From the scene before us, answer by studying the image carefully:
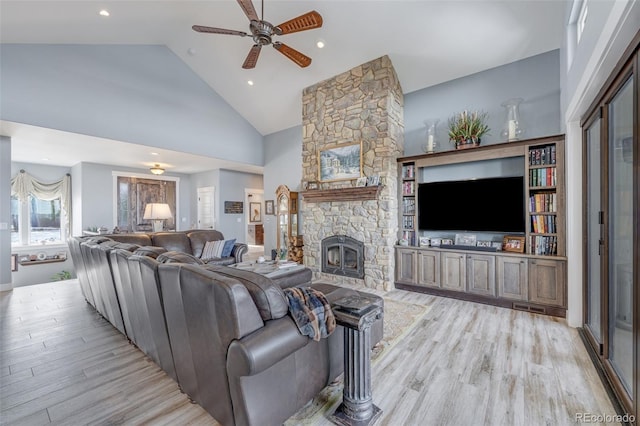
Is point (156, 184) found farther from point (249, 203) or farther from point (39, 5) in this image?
point (39, 5)

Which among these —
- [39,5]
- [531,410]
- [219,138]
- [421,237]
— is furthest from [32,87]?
[531,410]

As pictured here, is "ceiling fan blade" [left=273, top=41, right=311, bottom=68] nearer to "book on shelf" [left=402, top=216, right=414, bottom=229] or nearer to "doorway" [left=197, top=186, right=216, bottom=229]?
"book on shelf" [left=402, top=216, right=414, bottom=229]

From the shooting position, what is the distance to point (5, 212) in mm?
4617

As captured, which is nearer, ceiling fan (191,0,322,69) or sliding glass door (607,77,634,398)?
sliding glass door (607,77,634,398)

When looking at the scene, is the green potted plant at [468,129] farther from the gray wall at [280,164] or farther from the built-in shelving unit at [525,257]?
the gray wall at [280,164]

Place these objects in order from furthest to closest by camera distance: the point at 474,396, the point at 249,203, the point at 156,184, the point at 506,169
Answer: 1. the point at 249,203
2. the point at 156,184
3. the point at 506,169
4. the point at 474,396

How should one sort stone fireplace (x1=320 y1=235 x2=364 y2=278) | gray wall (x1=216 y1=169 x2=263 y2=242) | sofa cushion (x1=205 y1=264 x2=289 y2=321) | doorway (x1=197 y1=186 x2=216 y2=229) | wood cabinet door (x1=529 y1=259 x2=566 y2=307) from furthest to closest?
doorway (x1=197 y1=186 x2=216 y2=229), gray wall (x1=216 y1=169 x2=263 y2=242), stone fireplace (x1=320 y1=235 x2=364 y2=278), wood cabinet door (x1=529 y1=259 x2=566 y2=307), sofa cushion (x1=205 y1=264 x2=289 y2=321)

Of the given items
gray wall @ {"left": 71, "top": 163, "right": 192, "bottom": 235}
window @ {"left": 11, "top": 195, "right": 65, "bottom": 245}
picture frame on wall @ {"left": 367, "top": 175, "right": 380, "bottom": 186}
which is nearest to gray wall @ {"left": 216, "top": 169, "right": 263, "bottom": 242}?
gray wall @ {"left": 71, "top": 163, "right": 192, "bottom": 235}

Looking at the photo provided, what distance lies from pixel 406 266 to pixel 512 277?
4.67 feet

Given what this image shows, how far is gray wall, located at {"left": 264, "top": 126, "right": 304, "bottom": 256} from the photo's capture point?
6.84m

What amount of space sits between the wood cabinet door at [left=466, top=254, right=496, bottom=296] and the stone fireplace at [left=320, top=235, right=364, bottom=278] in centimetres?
167

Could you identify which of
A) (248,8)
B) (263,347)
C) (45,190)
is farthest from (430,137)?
(45,190)

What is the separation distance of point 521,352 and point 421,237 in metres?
2.27

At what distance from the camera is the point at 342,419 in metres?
1.63
